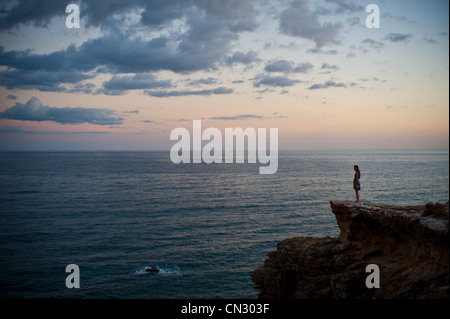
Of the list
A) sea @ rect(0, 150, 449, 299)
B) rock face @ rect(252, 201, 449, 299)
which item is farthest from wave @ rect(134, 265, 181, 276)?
rock face @ rect(252, 201, 449, 299)

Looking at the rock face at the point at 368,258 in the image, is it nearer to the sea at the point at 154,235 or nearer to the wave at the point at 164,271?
the sea at the point at 154,235

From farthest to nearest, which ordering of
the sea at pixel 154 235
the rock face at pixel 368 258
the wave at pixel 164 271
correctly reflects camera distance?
the wave at pixel 164 271, the sea at pixel 154 235, the rock face at pixel 368 258

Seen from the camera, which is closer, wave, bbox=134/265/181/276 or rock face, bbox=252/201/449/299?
rock face, bbox=252/201/449/299

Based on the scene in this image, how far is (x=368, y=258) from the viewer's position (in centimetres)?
1625

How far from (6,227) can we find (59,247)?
15.1 meters

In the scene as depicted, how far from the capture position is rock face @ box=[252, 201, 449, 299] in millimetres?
12727

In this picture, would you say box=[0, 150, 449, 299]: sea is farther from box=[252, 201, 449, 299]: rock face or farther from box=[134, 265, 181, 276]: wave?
box=[252, 201, 449, 299]: rock face

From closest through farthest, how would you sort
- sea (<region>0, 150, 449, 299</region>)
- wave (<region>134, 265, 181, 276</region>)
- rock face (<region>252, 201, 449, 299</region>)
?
rock face (<region>252, 201, 449, 299</region>) → sea (<region>0, 150, 449, 299</region>) → wave (<region>134, 265, 181, 276</region>)

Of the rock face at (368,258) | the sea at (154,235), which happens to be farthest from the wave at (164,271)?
the rock face at (368,258)

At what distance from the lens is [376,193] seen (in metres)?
67.6

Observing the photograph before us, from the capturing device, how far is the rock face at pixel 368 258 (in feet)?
41.8

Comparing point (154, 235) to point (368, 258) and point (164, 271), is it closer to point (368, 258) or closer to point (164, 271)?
point (164, 271)
